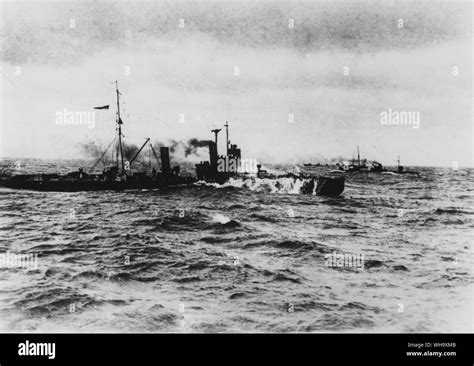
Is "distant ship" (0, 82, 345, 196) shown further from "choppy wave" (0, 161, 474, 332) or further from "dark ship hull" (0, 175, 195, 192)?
"choppy wave" (0, 161, 474, 332)

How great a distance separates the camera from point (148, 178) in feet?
140

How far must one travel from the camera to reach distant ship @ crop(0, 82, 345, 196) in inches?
1550

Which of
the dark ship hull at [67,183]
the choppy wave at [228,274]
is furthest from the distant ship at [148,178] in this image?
the choppy wave at [228,274]

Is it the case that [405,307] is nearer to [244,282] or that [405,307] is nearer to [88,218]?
[244,282]

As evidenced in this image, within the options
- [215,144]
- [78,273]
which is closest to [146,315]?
[78,273]

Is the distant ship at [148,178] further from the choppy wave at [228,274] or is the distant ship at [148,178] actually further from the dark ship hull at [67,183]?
the choppy wave at [228,274]

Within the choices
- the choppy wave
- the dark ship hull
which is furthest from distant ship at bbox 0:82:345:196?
the choppy wave

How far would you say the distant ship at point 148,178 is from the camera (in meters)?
39.4

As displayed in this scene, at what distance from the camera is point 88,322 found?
9.19 metres

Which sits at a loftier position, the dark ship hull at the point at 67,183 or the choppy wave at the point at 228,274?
the dark ship hull at the point at 67,183

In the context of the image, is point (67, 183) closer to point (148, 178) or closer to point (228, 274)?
point (148, 178)

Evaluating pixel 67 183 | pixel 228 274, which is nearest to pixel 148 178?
pixel 67 183
